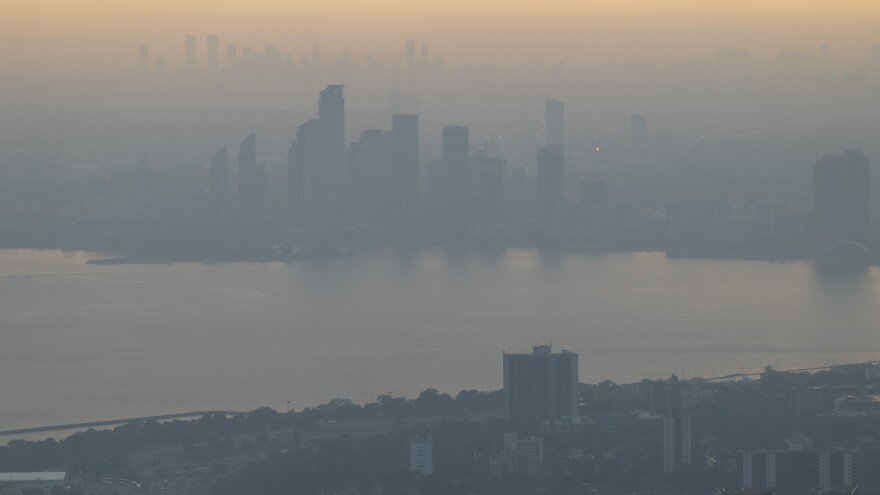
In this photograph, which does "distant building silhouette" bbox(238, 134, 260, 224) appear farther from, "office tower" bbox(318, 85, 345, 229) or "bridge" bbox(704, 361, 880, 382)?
"bridge" bbox(704, 361, 880, 382)

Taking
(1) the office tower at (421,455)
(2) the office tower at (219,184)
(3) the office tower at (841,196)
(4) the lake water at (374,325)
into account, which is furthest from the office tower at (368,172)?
(1) the office tower at (421,455)

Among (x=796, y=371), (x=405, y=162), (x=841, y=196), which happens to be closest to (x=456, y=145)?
(x=405, y=162)

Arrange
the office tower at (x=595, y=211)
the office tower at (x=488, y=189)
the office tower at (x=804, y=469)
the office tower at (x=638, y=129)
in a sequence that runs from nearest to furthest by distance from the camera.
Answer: the office tower at (x=804, y=469)
the office tower at (x=595, y=211)
the office tower at (x=488, y=189)
the office tower at (x=638, y=129)

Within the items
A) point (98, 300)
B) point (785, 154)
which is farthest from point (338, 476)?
point (785, 154)

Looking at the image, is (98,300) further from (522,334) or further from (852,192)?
(852,192)

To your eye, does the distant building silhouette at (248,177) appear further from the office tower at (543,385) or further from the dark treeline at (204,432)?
the office tower at (543,385)

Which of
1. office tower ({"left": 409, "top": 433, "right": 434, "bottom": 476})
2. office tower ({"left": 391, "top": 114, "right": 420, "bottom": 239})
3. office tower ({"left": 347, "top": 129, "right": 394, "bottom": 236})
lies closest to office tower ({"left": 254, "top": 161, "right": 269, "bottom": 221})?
office tower ({"left": 347, "top": 129, "right": 394, "bottom": 236})
